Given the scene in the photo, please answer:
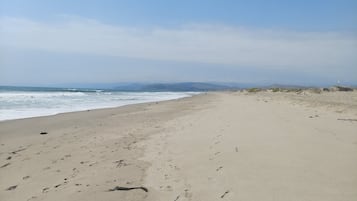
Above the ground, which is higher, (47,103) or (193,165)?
(193,165)

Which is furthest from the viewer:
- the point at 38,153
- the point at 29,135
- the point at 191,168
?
the point at 29,135

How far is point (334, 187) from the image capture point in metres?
4.01

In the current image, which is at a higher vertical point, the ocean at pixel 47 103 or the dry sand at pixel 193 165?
the dry sand at pixel 193 165

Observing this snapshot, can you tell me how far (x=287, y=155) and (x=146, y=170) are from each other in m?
2.24

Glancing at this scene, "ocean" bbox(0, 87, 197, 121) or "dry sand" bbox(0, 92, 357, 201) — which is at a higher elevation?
"dry sand" bbox(0, 92, 357, 201)

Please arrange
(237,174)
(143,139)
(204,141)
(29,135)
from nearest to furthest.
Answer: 1. (237,174)
2. (204,141)
3. (143,139)
4. (29,135)

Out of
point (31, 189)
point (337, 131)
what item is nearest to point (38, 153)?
point (31, 189)

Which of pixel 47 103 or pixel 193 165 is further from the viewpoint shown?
pixel 47 103

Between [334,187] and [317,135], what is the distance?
11.5 ft

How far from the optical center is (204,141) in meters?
7.58

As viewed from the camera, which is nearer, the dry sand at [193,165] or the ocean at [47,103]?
the dry sand at [193,165]

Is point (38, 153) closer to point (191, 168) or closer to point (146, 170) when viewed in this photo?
point (146, 170)

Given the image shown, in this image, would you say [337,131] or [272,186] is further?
[337,131]

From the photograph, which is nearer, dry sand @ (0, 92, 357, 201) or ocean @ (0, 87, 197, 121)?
dry sand @ (0, 92, 357, 201)
